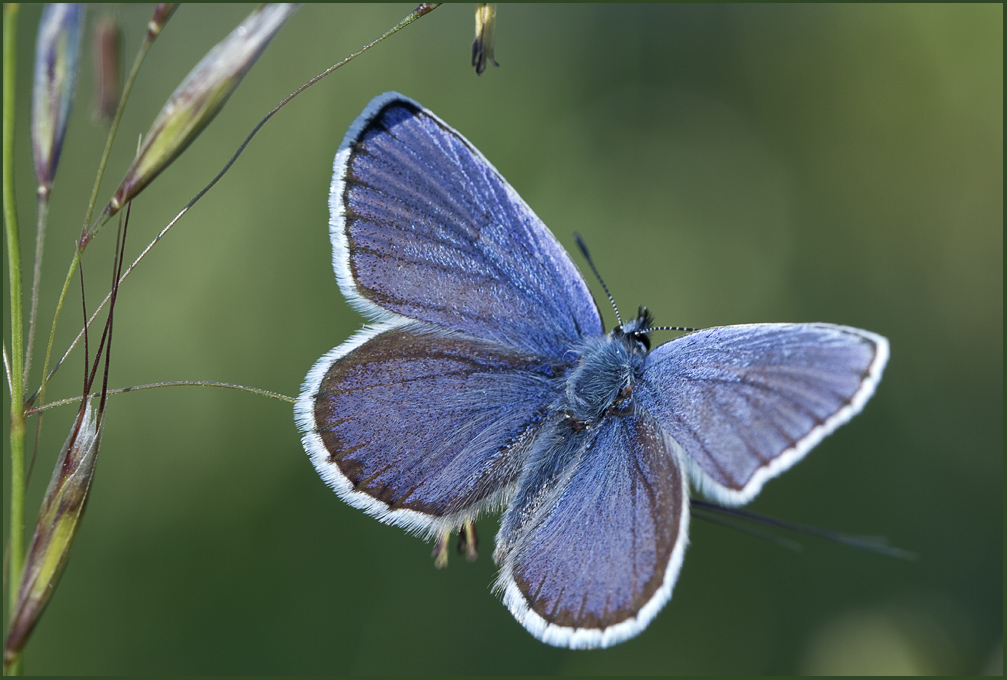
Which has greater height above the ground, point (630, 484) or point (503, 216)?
point (503, 216)

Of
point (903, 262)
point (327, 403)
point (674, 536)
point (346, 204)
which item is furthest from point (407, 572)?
point (903, 262)

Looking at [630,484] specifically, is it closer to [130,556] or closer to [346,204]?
[346,204]

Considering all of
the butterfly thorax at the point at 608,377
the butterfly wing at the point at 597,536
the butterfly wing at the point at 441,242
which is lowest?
the butterfly wing at the point at 597,536

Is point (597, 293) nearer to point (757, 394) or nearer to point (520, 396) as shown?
point (520, 396)

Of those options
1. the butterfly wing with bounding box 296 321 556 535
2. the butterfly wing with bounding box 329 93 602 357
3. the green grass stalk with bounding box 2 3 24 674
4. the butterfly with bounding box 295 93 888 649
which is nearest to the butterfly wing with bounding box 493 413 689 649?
the butterfly with bounding box 295 93 888 649

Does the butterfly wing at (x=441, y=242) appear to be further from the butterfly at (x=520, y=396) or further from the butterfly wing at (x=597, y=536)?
the butterfly wing at (x=597, y=536)

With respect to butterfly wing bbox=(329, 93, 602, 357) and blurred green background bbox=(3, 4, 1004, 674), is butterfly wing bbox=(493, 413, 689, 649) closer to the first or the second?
butterfly wing bbox=(329, 93, 602, 357)

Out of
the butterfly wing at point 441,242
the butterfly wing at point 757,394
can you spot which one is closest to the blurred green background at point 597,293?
the butterfly wing at point 441,242
